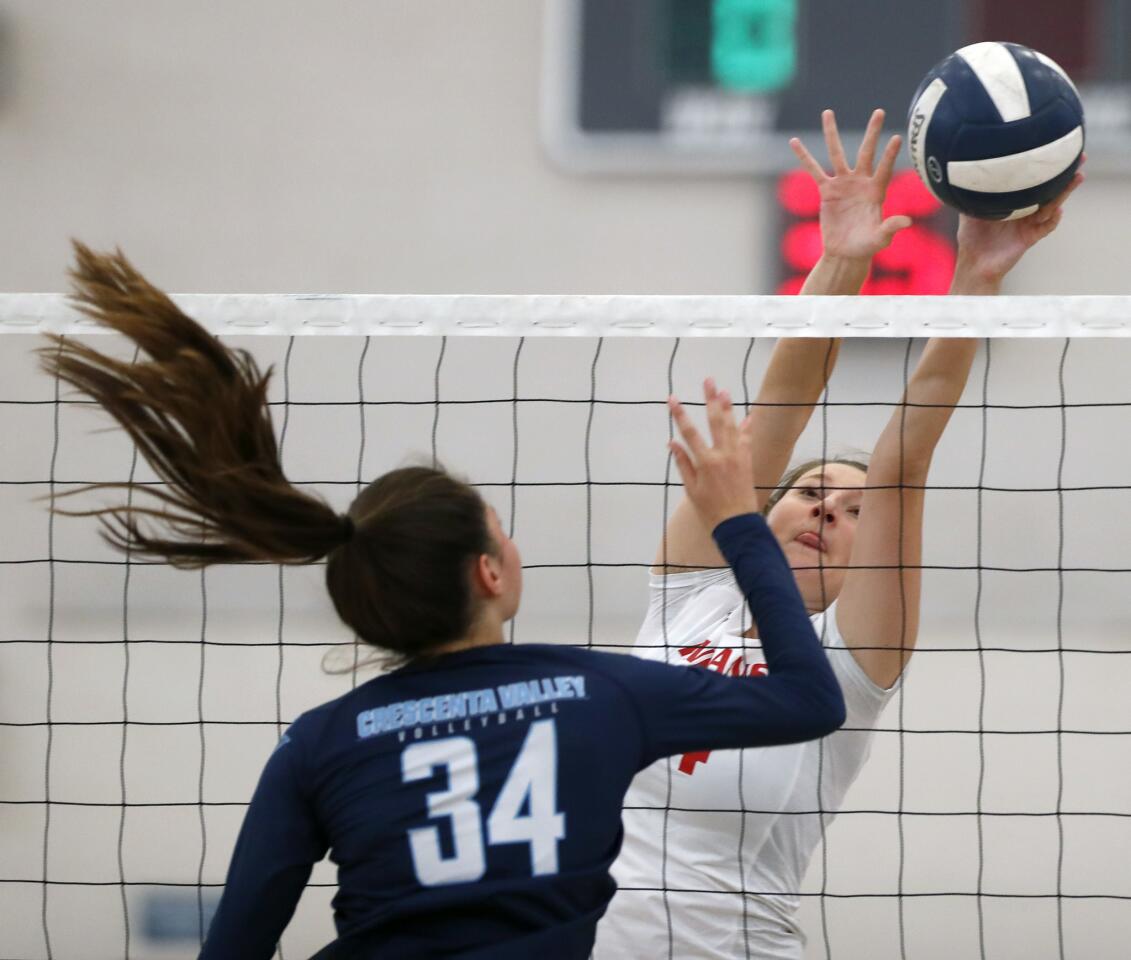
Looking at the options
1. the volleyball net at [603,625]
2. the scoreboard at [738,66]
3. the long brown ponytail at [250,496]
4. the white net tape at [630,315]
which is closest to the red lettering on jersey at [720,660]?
the white net tape at [630,315]

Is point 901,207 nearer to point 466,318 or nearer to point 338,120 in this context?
point 338,120

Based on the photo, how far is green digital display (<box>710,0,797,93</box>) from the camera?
4094 mm

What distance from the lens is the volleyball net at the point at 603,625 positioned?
4113mm

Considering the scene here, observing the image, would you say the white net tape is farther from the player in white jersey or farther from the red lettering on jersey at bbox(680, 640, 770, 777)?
the red lettering on jersey at bbox(680, 640, 770, 777)

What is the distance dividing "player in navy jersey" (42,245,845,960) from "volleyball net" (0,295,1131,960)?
2430mm

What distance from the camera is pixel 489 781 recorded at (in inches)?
56.6

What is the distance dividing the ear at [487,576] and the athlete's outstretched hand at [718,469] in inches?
8.6

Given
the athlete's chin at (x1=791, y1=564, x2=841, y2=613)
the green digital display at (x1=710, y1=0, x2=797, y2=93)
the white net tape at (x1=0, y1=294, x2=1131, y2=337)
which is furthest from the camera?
the green digital display at (x1=710, y1=0, x2=797, y2=93)

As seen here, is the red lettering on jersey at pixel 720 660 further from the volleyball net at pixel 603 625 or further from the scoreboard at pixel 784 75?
the scoreboard at pixel 784 75

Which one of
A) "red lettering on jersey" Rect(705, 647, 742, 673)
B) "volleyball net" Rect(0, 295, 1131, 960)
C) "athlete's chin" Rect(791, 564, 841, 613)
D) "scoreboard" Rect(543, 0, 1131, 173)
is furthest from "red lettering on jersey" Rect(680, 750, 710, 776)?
"scoreboard" Rect(543, 0, 1131, 173)

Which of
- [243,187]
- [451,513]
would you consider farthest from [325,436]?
[451,513]

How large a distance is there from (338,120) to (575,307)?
7.62 ft

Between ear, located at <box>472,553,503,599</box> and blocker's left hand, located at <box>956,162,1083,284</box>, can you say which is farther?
blocker's left hand, located at <box>956,162,1083,284</box>

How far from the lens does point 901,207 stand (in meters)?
4.01
